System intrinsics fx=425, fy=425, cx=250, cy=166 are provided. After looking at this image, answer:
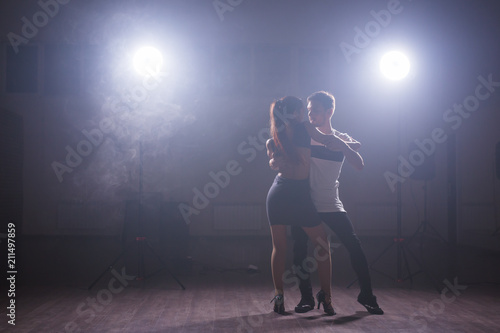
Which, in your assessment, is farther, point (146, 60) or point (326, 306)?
point (146, 60)

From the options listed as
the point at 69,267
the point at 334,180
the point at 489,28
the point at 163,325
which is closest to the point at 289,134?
the point at 334,180

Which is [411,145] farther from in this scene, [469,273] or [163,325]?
[163,325]

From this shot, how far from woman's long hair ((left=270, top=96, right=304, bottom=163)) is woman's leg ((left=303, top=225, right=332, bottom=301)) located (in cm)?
44

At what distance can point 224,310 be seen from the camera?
2.76m

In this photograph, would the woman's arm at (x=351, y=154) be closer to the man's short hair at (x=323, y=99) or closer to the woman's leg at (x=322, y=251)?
the man's short hair at (x=323, y=99)

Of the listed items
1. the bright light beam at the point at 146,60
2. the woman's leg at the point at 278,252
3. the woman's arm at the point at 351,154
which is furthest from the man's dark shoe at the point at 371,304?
the bright light beam at the point at 146,60

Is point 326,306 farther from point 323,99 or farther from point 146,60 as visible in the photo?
point 146,60

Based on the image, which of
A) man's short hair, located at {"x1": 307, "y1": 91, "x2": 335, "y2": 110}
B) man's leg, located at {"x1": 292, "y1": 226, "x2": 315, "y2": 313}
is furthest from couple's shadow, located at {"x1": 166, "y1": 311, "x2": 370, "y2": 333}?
man's short hair, located at {"x1": 307, "y1": 91, "x2": 335, "y2": 110}

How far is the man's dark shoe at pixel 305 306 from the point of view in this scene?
268 cm

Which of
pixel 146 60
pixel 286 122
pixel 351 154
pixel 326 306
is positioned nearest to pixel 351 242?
pixel 326 306

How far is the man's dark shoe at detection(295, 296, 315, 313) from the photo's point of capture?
8.79 ft

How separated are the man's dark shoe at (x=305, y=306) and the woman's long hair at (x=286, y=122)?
0.91 metres

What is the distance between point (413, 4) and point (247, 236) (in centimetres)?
480

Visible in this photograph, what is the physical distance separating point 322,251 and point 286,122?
2.70ft
